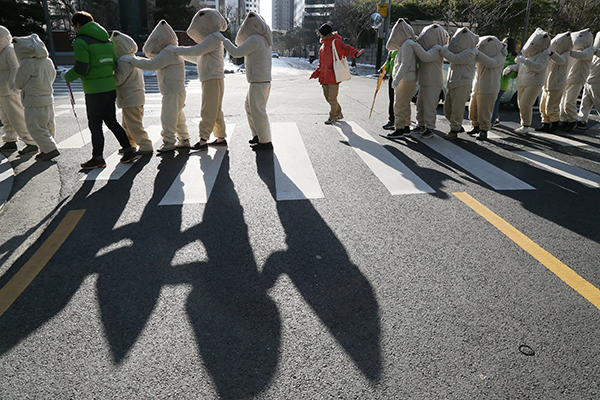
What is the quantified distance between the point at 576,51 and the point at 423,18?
41684 mm

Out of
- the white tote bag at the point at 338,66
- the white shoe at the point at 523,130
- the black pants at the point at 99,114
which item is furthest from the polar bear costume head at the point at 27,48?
the white shoe at the point at 523,130

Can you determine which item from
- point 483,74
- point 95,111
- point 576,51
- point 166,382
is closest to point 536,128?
point 576,51

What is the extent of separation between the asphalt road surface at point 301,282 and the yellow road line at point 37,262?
0.02 meters

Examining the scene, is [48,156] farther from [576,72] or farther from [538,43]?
[576,72]

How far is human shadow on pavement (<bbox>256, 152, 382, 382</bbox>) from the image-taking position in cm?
236

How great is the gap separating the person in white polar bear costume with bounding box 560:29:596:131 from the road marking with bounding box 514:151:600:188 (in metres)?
2.51

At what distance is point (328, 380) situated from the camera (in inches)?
83.3

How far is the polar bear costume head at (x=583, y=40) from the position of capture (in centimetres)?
779

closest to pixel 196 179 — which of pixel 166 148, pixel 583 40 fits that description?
pixel 166 148

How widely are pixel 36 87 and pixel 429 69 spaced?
20.1 feet

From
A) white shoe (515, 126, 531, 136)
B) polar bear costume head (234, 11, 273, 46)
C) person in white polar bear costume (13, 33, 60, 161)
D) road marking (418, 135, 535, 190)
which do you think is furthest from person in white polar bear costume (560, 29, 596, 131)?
person in white polar bear costume (13, 33, 60, 161)

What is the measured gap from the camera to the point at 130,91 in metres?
6.04

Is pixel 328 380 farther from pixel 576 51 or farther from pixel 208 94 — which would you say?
pixel 576 51

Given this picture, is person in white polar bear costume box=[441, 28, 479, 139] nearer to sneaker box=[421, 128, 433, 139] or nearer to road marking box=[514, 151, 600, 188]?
sneaker box=[421, 128, 433, 139]
